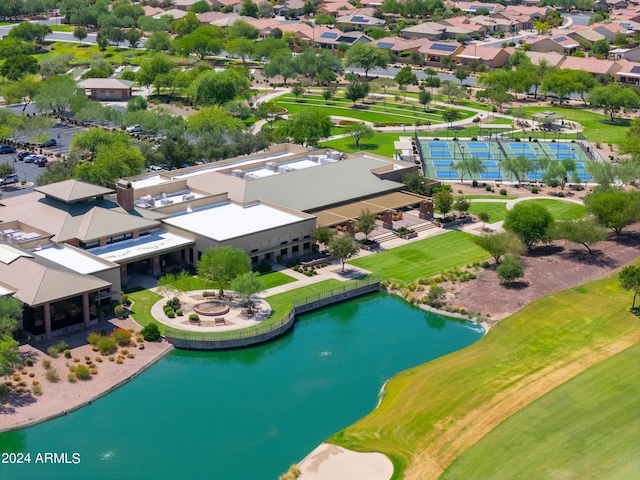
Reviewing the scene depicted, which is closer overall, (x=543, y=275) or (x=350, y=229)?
(x=543, y=275)

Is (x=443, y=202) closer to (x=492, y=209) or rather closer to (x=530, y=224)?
(x=492, y=209)

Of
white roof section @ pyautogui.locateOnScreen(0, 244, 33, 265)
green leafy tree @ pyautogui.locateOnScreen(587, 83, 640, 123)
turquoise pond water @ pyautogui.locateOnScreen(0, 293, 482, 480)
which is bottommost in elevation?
turquoise pond water @ pyautogui.locateOnScreen(0, 293, 482, 480)

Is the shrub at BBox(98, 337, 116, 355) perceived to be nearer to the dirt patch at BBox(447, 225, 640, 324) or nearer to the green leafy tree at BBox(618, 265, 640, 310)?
the dirt patch at BBox(447, 225, 640, 324)

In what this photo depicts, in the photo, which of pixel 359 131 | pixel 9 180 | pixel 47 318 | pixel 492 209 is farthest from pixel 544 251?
pixel 9 180

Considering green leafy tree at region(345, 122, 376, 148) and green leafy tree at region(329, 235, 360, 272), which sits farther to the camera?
green leafy tree at region(345, 122, 376, 148)

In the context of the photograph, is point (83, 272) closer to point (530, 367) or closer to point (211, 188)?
point (211, 188)

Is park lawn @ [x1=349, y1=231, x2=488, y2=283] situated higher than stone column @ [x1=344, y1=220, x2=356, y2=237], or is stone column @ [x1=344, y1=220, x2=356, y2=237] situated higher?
stone column @ [x1=344, y1=220, x2=356, y2=237]

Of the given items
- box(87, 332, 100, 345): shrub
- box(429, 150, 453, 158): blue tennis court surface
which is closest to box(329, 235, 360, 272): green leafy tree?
box(87, 332, 100, 345): shrub
